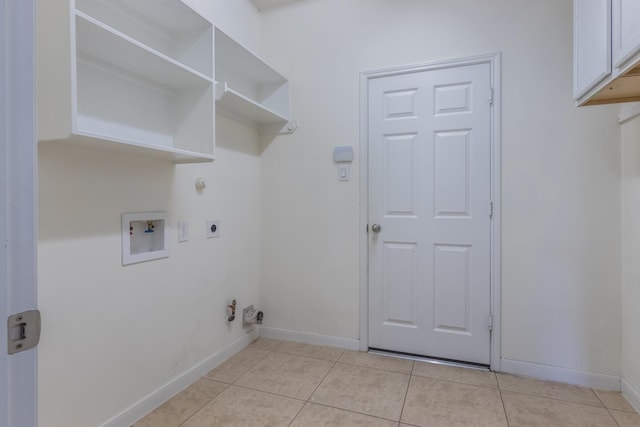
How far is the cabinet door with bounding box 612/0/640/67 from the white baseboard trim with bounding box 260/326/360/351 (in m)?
2.25

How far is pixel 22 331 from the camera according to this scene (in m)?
0.55

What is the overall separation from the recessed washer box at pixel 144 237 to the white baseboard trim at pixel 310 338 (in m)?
1.28

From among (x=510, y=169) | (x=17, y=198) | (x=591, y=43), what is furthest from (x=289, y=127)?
(x=17, y=198)

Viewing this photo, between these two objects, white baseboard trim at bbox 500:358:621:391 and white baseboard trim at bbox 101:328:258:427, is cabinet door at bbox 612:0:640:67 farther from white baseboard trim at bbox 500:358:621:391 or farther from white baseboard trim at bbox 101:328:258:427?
white baseboard trim at bbox 101:328:258:427

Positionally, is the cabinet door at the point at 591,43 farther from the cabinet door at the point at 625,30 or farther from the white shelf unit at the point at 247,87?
the white shelf unit at the point at 247,87

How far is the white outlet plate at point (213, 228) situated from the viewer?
229 cm

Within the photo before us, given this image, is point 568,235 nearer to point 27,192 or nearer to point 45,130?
point 27,192

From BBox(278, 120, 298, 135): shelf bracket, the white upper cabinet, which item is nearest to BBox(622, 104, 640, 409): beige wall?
the white upper cabinet

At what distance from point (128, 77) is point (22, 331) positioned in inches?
59.4

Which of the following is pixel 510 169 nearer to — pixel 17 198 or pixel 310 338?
pixel 310 338

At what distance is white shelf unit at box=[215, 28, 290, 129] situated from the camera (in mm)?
2143

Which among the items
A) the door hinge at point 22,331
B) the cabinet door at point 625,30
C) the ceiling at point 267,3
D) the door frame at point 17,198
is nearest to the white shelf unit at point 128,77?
the door frame at point 17,198

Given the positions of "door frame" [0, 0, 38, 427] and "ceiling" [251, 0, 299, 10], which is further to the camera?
"ceiling" [251, 0, 299, 10]

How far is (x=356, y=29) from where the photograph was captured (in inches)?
102
